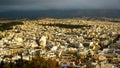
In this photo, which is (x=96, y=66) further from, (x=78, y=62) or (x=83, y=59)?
(x=83, y=59)

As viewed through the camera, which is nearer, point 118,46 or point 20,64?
point 20,64

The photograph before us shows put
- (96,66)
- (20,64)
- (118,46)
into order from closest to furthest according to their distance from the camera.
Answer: (20,64) → (96,66) → (118,46)

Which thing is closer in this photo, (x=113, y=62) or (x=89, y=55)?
(x=113, y=62)

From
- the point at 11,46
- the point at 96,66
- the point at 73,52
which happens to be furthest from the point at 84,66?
the point at 11,46

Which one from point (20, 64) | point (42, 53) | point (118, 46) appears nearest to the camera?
point (20, 64)

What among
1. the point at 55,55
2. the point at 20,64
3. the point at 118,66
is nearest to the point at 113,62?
the point at 118,66

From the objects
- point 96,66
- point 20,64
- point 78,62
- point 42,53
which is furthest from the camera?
point 42,53

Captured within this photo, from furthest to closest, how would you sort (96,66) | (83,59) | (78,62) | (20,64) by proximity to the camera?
(83,59) → (78,62) → (96,66) → (20,64)

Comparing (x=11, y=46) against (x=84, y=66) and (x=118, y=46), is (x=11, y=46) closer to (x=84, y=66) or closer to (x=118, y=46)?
(x=118, y=46)

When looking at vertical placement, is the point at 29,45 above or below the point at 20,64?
below
